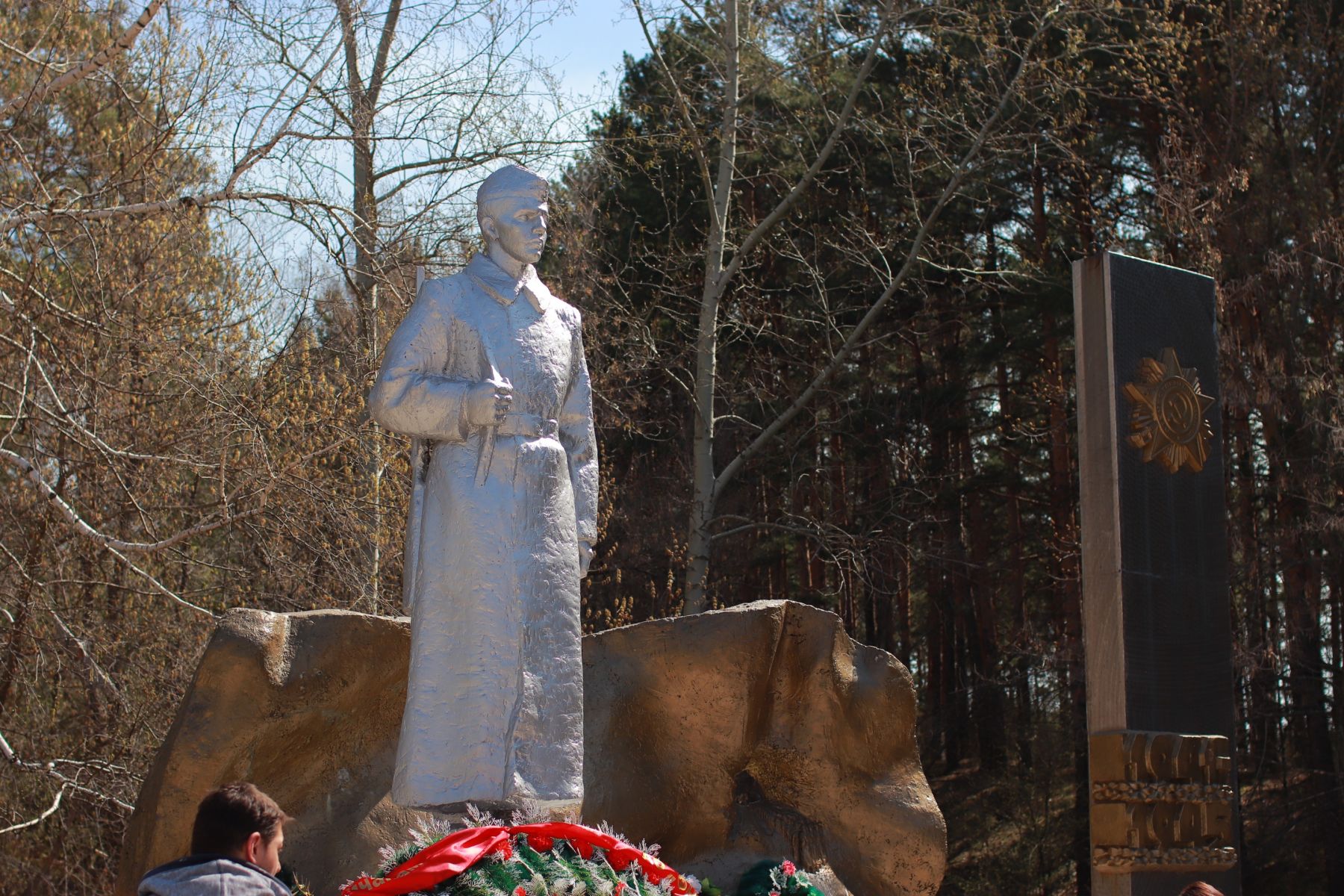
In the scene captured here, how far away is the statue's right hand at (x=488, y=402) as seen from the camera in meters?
4.90

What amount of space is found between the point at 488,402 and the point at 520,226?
2.21 feet

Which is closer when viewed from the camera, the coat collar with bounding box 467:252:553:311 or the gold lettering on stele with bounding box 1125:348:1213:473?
the coat collar with bounding box 467:252:553:311

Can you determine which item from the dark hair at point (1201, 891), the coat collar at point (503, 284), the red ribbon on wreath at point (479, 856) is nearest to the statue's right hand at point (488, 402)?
the coat collar at point (503, 284)

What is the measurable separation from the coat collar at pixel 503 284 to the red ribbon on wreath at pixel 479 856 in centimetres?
185

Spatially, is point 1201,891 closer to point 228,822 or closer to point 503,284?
point 228,822

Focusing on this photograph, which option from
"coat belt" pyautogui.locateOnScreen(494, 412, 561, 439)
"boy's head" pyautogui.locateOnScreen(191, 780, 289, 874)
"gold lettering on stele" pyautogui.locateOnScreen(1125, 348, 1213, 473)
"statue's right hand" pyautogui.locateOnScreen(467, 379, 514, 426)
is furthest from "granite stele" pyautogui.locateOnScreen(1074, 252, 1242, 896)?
"boy's head" pyautogui.locateOnScreen(191, 780, 289, 874)

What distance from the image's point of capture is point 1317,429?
13406 millimetres

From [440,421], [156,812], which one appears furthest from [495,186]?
[156,812]

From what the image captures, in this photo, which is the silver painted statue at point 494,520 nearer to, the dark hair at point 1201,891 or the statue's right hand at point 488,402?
the statue's right hand at point 488,402

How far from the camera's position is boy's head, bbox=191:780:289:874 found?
2.94m

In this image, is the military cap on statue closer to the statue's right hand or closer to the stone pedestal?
the statue's right hand

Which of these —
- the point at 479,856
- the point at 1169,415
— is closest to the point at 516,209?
the point at 479,856

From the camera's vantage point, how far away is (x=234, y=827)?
2943 mm

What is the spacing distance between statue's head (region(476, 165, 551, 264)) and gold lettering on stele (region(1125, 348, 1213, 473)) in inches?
94.7
